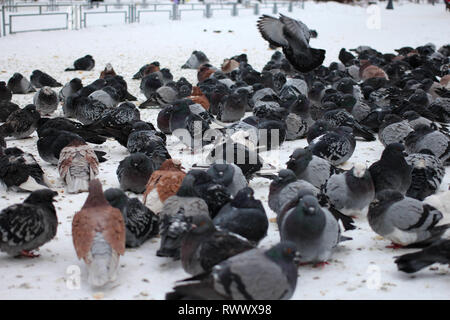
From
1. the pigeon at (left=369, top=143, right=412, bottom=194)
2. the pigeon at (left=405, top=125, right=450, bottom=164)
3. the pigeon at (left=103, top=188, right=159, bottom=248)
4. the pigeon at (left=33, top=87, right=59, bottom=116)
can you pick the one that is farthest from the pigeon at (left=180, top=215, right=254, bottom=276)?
the pigeon at (left=33, top=87, right=59, bottom=116)

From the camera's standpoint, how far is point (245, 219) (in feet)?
14.2

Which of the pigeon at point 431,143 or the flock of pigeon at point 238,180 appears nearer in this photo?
the flock of pigeon at point 238,180

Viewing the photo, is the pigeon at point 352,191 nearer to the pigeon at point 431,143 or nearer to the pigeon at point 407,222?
the pigeon at point 407,222

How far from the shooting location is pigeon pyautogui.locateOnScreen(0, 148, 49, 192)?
571 centimetres

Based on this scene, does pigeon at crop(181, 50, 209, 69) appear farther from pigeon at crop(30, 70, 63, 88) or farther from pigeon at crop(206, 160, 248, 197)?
pigeon at crop(206, 160, 248, 197)

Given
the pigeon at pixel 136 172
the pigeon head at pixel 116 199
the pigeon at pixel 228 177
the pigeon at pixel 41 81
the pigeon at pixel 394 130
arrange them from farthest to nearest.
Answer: the pigeon at pixel 41 81 → the pigeon at pixel 394 130 → the pigeon at pixel 136 172 → the pigeon at pixel 228 177 → the pigeon head at pixel 116 199

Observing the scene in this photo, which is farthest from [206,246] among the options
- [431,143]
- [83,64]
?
[83,64]

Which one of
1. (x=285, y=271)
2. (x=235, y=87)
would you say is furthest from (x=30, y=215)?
(x=235, y=87)

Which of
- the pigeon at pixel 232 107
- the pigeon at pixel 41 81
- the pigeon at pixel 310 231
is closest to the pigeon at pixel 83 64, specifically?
the pigeon at pixel 41 81

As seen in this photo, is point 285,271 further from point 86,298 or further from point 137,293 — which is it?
point 86,298

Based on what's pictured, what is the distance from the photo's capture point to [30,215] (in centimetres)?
427

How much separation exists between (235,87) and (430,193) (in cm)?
540

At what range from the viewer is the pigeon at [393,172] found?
5461mm

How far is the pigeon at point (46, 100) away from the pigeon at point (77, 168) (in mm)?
3593
